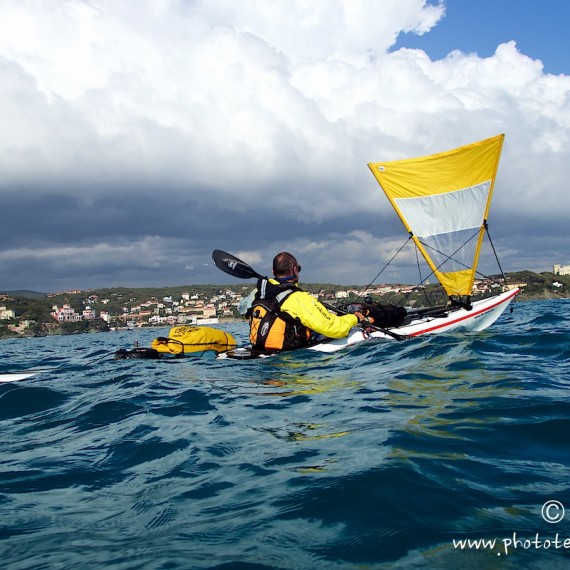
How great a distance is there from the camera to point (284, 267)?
30.7 feet

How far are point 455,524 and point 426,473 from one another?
687mm

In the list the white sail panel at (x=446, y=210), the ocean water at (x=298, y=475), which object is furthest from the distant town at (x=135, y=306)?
the ocean water at (x=298, y=475)

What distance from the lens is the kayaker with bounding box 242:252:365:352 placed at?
9070mm

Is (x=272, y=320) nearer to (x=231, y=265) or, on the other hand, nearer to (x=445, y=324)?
(x=231, y=265)

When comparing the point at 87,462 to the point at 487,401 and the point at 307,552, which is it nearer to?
the point at 307,552

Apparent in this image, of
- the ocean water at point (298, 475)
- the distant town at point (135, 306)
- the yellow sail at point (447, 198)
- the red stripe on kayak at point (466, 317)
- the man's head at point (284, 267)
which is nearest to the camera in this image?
the ocean water at point (298, 475)

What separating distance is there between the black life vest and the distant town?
251ft

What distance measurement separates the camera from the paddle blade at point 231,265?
11045 mm

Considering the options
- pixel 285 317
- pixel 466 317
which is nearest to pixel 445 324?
pixel 466 317

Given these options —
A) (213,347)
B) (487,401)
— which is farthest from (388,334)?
(487,401)

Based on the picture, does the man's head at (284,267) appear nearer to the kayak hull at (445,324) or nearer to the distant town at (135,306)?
the kayak hull at (445,324)

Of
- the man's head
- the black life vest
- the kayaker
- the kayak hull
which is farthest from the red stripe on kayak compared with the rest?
the man's head

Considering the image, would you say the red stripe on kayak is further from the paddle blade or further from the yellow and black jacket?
the paddle blade

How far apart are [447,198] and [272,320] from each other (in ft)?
24.7
